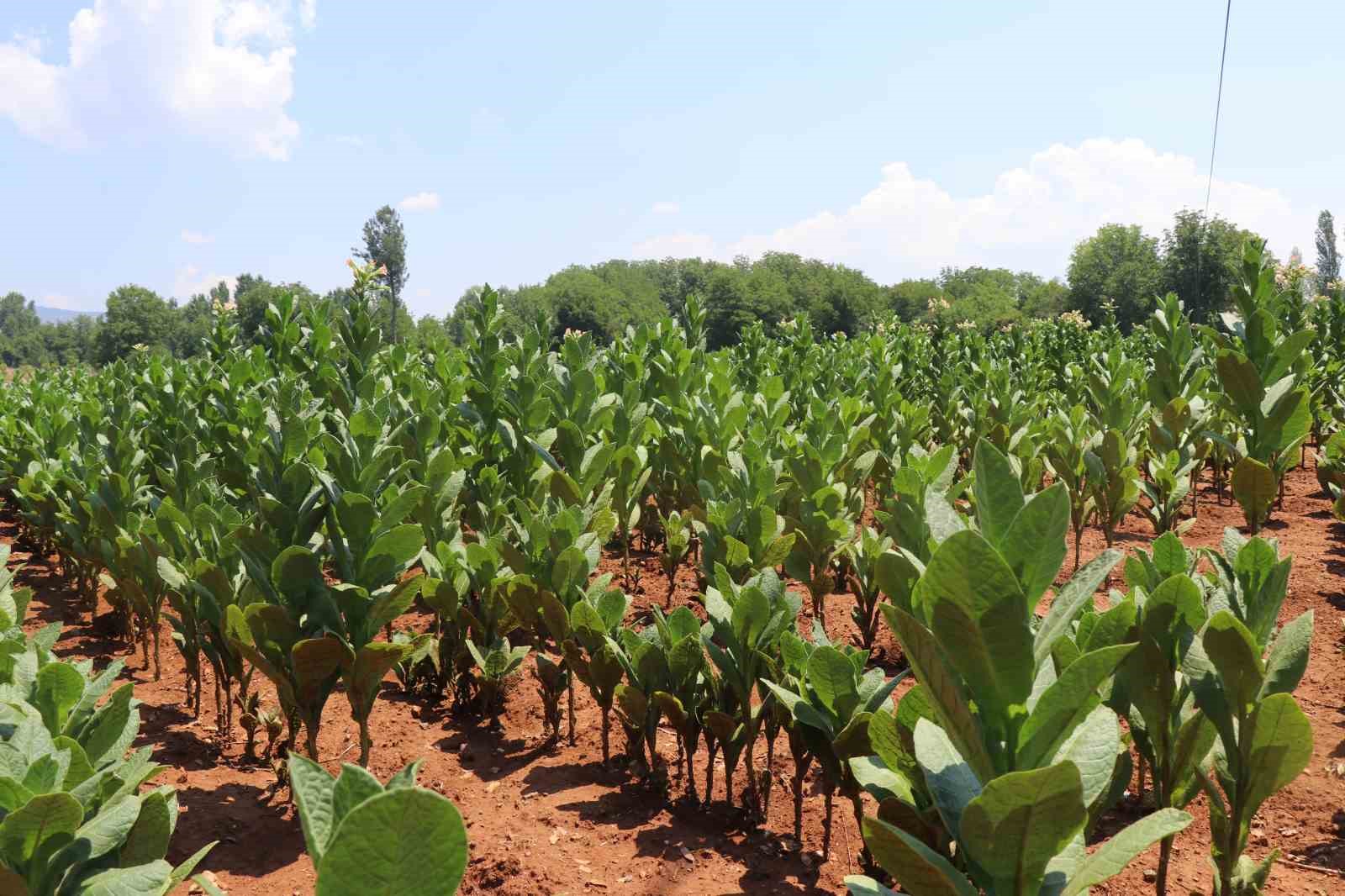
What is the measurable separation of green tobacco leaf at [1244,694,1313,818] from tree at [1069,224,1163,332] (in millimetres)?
60747

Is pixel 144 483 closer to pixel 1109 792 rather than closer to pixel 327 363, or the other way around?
pixel 327 363

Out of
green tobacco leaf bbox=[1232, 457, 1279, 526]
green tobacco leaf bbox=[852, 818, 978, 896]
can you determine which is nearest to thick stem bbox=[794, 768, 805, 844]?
green tobacco leaf bbox=[852, 818, 978, 896]

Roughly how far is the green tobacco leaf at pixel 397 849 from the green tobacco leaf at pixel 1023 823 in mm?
1001

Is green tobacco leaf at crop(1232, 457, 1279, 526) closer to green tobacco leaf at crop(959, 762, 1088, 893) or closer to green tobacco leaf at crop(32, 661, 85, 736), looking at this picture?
green tobacco leaf at crop(959, 762, 1088, 893)

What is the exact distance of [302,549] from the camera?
339 cm

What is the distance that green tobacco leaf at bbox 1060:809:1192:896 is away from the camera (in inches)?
68.4

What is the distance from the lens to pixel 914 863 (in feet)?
6.16

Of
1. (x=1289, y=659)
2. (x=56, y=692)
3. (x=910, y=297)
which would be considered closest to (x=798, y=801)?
(x=1289, y=659)

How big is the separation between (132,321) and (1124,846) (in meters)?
107

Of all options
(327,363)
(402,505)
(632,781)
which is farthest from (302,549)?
(327,363)

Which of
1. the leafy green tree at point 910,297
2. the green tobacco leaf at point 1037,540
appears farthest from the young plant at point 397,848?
the leafy green tree at point 910,297

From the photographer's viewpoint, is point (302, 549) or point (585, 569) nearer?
point (302, 549)

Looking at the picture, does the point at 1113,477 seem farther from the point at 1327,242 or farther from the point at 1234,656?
the point at 1327,242

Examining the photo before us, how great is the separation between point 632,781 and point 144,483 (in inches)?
167
